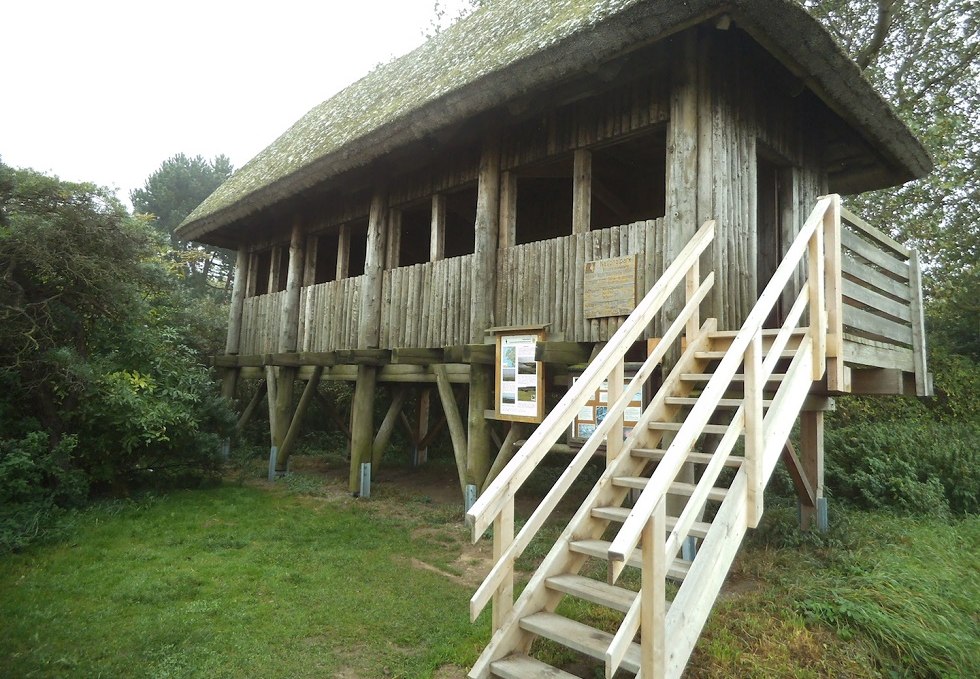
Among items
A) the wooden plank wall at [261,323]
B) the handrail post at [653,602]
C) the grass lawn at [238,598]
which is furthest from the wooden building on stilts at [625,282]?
A: the grass lawn at [238,598]

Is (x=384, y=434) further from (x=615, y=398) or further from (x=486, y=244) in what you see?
(x=615, y=398)

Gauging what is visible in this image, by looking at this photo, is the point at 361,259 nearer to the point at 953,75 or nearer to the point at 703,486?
the point at 703,486

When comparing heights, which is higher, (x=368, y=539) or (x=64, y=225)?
(x=64, y=225)

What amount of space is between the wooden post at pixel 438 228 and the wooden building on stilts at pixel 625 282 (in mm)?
38

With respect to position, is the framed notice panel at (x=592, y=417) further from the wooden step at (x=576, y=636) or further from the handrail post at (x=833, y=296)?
the wooden step at (x=576, y=636)

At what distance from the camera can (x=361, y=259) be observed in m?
12.9

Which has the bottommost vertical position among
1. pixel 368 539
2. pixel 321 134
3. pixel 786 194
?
pixel 368 539

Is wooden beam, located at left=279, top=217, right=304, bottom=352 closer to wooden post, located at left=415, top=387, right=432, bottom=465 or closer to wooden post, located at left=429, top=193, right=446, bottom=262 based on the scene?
wooden post, located at left=415, top=387, right=432, bottom=465

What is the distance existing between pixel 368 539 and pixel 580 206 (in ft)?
13.1

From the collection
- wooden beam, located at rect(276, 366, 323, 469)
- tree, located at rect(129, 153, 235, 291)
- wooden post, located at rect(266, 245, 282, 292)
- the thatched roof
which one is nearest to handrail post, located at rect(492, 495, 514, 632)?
the thatched roof

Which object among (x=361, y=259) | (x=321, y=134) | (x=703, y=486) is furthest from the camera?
(x=361, y=259)

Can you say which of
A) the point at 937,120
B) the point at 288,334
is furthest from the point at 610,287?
the point at 937,120

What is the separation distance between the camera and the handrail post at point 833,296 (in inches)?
161

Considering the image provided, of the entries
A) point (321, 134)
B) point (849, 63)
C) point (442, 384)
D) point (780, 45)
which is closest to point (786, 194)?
point (849, 63)
